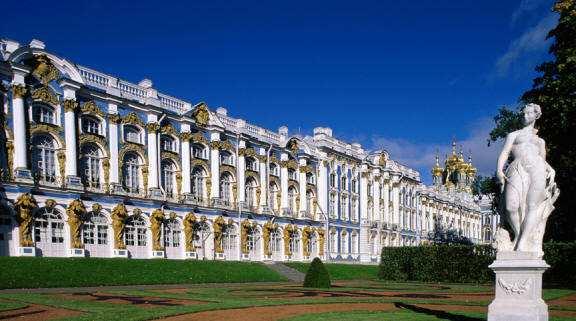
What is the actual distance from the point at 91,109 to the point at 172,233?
10.6 m

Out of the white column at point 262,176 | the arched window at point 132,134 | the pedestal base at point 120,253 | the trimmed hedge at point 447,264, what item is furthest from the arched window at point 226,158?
the trimmed hedge at point 447,264

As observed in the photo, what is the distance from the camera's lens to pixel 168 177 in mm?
39844

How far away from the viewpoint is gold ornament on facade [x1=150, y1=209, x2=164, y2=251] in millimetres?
36594

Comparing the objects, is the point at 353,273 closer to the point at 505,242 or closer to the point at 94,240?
the point at 94,240

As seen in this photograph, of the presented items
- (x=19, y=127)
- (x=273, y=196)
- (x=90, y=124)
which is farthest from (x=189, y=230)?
(x=19, y=127)

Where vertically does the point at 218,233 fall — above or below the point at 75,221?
below

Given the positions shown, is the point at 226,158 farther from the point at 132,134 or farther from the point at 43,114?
the point at 43,114

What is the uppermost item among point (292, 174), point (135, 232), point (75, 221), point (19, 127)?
point (19, 127)

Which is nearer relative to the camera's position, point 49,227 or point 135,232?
point 49,227

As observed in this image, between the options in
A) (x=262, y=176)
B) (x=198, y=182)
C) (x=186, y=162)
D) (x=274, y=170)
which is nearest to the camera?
(x=186, y=162)

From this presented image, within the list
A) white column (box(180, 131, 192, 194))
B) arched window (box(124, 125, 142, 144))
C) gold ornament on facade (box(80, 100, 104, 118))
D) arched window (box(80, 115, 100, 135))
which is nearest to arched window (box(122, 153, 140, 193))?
arched window (box(124, 125, 142, 144))

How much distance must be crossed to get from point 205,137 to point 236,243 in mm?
9158

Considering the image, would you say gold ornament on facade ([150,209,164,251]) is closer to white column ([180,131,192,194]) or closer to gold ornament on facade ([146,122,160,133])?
white column ([180,131,192,194])

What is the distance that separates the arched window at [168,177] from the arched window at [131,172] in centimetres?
232
